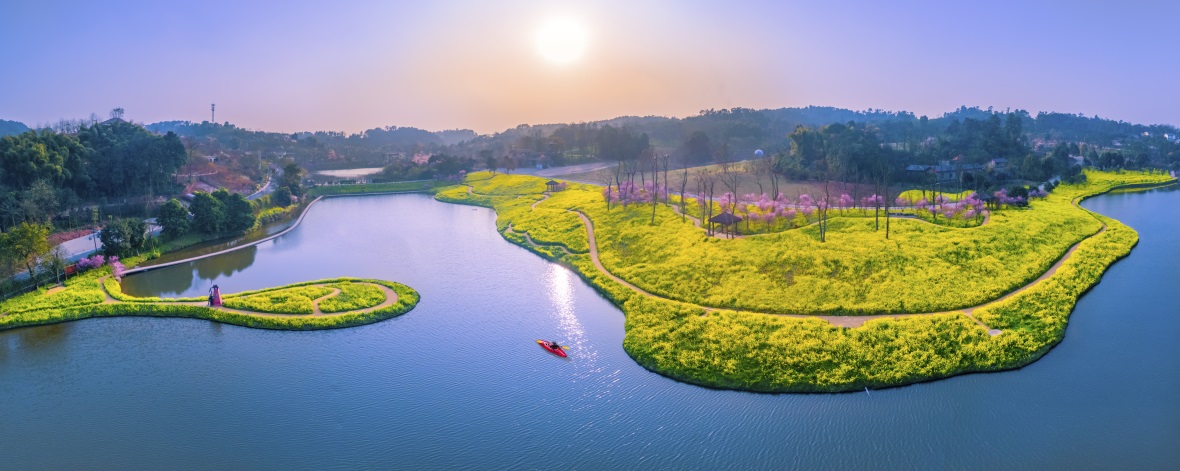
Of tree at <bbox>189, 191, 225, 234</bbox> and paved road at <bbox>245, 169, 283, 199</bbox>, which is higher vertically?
paved road at <bbox>245, 169, 283, 199</bbox>

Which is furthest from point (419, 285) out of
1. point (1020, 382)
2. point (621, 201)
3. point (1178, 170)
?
point (1178, 170)

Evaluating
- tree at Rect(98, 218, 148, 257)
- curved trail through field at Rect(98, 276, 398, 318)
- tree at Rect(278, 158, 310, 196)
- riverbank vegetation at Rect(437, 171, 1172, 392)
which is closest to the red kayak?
riverbank vegetation at Rect(437, 171, 1172, 392)

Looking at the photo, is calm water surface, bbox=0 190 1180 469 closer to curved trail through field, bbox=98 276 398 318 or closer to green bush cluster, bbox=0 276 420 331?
green bush cluster, bbox=0 276 420 331

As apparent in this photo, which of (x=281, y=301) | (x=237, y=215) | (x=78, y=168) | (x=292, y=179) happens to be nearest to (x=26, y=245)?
(x=281, y=301)

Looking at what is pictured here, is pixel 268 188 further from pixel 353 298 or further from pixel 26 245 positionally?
pixel 353 298

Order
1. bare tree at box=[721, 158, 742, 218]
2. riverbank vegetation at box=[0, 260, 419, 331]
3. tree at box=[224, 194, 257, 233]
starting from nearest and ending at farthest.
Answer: riverbank vegetation at box=[0, 260, 419, 331], bare tree at box=[721, 158, 742, 218], tree at box=[224, 194, 257, 233]

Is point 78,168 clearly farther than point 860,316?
Yes

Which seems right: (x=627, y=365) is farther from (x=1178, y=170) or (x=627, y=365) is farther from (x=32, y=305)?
(x=1178, y=170)
